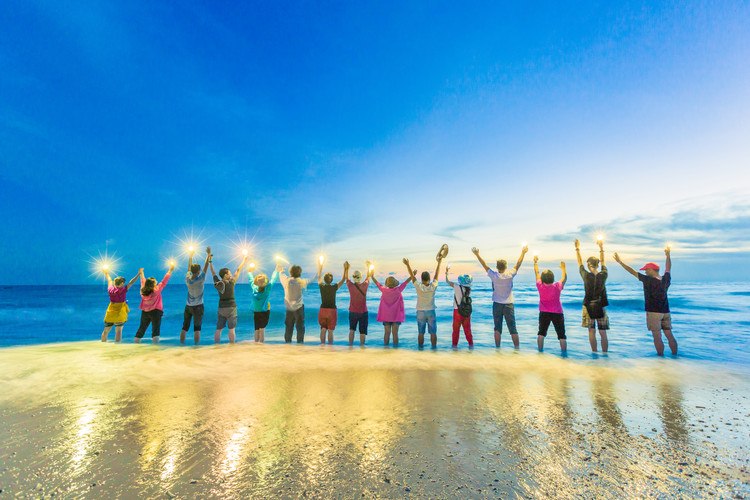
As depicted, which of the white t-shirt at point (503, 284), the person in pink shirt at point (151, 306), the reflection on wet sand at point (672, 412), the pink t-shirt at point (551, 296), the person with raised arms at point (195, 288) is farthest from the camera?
the person in pink shirt at point (151, 306)

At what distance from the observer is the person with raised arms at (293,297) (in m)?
9.10

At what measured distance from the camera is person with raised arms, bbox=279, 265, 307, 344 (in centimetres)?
910

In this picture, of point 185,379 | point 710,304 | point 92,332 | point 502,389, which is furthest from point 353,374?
point 710,304

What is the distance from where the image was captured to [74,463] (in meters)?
3.02

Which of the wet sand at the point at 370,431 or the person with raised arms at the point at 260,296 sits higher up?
the person with raised arms at the point at 260,296

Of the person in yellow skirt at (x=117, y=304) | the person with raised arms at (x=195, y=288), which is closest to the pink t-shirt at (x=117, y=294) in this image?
the person in yellow skirt at (x=117, y=304)

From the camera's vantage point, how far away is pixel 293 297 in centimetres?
920

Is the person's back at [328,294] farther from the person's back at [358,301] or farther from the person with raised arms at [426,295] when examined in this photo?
the person with raised arms at [426,295]

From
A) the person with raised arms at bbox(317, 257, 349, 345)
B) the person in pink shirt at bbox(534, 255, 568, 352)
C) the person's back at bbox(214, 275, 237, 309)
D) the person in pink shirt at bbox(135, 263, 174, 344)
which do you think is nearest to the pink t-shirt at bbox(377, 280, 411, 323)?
the person with raised arms at bbox(317, 257, 349, 345)

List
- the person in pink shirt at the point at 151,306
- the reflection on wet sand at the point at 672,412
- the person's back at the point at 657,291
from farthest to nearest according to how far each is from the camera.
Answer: the person in pink shirt at the point at 151,306, the person's back at the point at 657,291, the reflection on wet sand at the point at 672,412

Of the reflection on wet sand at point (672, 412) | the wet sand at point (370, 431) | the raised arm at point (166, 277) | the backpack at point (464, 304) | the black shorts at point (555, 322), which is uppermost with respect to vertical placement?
the raised arm at point (166, 277)

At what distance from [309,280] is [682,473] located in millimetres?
8032

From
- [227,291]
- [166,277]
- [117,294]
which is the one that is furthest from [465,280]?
[117,294]

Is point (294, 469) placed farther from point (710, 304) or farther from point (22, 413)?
point (710, 304)
